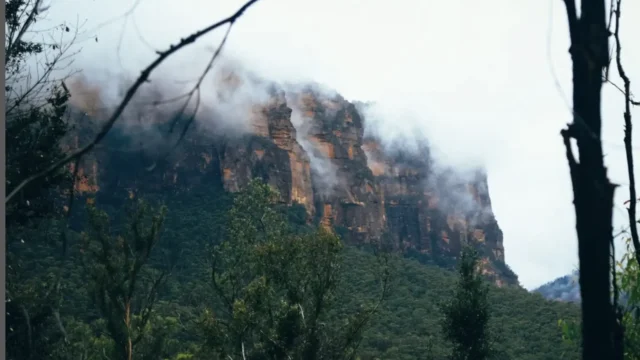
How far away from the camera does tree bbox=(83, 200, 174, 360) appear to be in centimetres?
1550

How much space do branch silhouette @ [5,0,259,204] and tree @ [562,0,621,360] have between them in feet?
2.76

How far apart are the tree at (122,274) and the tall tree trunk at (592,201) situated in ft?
47.6

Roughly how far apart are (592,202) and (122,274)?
15.3 m

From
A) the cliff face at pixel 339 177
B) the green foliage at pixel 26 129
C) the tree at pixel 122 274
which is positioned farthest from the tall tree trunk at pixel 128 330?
the cliff face at pixel 339 177

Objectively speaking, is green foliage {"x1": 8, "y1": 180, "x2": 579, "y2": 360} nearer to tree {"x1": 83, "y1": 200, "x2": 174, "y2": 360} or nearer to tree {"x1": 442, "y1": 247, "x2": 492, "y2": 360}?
tree {"x1": 83, "y1": 200, "x2": 174, "y2": 360}

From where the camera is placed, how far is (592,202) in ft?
5.52

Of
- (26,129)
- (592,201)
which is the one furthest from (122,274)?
(592,201)

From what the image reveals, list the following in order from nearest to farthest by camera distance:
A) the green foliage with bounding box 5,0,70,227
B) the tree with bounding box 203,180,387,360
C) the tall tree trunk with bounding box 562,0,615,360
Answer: the tall tree trunk with bounding box 562,0,615,360, the green foliage with bounding box 5,0,70,227, the tree with bounding box 203,180,387,360

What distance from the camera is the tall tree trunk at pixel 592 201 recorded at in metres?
1.66

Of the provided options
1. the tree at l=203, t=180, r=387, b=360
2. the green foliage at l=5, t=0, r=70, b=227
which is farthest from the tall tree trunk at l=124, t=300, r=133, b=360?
the green foliage at l=5, t=0, r=70, b=227

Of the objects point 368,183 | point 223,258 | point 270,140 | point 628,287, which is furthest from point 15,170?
point 368,183

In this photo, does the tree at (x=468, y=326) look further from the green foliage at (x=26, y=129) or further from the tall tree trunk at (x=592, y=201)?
the tall tree trunk at (x=592, y=201)

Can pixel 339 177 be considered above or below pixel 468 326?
above

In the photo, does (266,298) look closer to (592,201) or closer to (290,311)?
(290,311)
